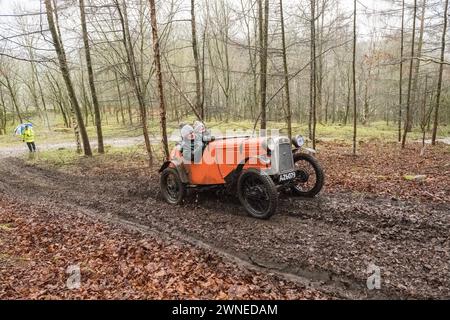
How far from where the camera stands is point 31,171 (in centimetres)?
1217

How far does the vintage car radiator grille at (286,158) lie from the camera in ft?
20.3

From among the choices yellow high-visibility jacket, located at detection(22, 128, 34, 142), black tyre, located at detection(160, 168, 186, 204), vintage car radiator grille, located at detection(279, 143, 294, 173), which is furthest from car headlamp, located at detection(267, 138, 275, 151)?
yellow high-visibility jacket, located at detection(22, 128, 34, 142)

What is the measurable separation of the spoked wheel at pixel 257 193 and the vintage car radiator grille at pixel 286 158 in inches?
25.7

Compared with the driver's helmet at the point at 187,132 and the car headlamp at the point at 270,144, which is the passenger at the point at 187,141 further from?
the car headlamp at the point at 270,144

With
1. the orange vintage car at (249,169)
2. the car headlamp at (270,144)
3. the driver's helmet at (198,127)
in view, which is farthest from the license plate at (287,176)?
the driver's helmet at (198,127)

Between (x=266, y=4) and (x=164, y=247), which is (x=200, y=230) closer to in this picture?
(x=164, y=247)

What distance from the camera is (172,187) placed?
771 centimetres

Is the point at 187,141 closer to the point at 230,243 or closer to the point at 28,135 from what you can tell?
the point at 230,243

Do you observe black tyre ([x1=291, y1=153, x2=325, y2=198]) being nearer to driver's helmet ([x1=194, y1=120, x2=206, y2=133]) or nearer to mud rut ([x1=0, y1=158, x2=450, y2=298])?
mud rut ([x1=0, y1=158, x2=450, y2=298])

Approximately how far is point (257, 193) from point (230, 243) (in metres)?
1.32

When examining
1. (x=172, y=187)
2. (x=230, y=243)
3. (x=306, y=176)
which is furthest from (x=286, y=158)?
(x=172, y=187)

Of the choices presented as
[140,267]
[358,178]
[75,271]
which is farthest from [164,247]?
[358,178]

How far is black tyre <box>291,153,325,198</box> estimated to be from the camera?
661 centimetres

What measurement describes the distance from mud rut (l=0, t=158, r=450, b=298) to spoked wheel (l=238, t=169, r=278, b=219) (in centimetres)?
22
